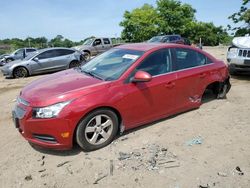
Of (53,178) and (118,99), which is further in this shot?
(118,99)

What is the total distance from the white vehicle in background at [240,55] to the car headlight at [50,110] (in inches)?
239

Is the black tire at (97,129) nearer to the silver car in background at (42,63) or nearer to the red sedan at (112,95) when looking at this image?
the red sedan at (112,95)

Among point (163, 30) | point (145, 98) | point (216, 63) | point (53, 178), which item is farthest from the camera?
point (163, 30)

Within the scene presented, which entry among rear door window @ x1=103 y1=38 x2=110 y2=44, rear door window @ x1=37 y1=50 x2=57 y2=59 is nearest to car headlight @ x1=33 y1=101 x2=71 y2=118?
rear door window @ x1=37 y1=50 x2=57 y2=59

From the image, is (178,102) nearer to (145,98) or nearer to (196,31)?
(145,98)

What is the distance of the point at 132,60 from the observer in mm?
4582

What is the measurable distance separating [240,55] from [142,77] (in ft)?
16.9

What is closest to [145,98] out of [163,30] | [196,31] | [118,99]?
[118,99]

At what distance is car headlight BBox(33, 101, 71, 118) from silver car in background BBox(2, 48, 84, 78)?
9601 millimetres

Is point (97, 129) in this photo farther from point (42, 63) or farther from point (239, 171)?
point (42, 63)

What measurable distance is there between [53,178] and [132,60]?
7.35 ft

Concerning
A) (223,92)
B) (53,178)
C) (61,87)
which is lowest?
(53,178)

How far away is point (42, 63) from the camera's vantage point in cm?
1287

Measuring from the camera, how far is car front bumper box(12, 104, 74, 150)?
369cm
